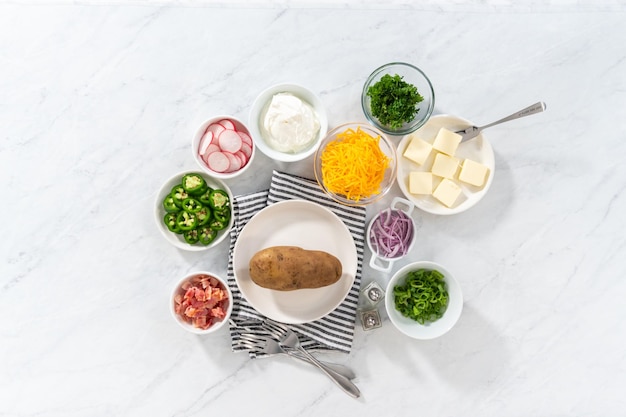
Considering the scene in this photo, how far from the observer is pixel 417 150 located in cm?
196

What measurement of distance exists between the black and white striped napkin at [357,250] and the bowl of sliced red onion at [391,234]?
5 cm

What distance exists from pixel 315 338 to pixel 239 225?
53 centimetres

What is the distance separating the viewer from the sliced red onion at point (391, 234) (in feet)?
6.40

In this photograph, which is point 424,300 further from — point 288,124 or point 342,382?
point 288,124

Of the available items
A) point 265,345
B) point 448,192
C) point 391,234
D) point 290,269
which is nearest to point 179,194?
point 290,269

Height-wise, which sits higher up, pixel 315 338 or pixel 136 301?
pixel 136 301

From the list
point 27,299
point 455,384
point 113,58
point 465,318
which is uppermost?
point 113,58

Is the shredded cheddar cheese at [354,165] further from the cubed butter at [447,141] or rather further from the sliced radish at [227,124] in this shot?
the sliced radish at [227,124]

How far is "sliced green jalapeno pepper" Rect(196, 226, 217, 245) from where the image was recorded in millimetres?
1962

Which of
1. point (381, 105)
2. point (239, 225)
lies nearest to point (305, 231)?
point (239, 225)

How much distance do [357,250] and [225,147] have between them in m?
0.64

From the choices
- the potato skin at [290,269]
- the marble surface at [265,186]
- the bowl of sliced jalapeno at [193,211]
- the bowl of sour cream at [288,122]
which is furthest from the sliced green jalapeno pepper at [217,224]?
the bowl of sour cream at [288,122]

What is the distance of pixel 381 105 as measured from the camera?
6.17ft

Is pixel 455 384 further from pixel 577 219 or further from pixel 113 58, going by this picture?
pixel 113 58
